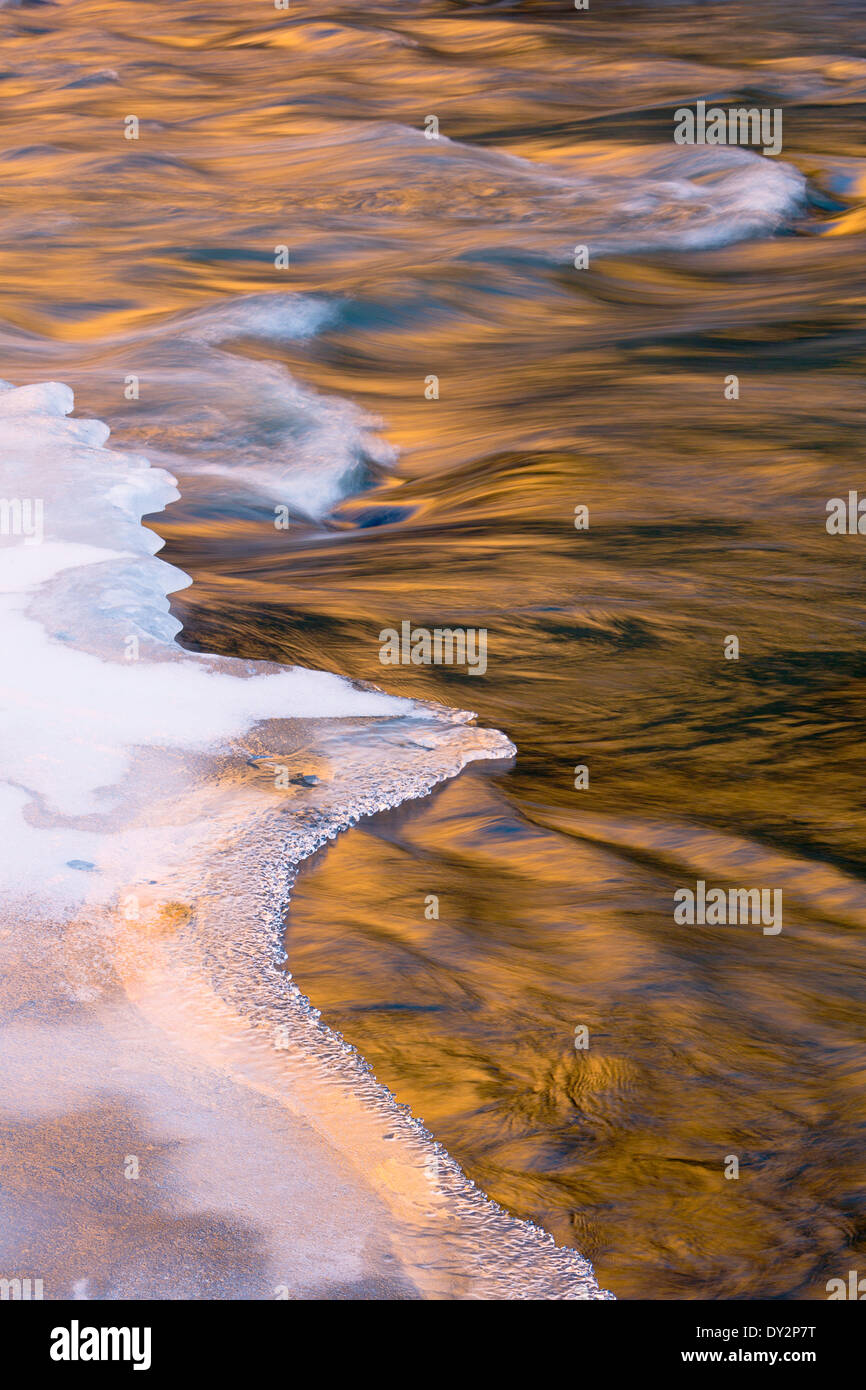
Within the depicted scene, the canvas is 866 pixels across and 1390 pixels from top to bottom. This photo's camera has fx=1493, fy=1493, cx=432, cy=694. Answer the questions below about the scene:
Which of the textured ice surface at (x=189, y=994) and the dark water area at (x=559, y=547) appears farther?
the dark water area at (x=559, y=547)

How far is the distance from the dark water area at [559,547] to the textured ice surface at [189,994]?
113mm

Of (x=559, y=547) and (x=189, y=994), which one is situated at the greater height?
(x=559, y=547)

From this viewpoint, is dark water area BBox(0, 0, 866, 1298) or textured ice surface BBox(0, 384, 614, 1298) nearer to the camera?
textured ice surface BBox(0, 384, 614, 1298)

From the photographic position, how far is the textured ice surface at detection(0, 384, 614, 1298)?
208 cm

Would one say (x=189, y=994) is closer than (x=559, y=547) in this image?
Yes

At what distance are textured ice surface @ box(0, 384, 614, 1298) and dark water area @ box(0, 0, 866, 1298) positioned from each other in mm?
113

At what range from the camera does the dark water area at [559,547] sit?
2.51m

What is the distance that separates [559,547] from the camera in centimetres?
557

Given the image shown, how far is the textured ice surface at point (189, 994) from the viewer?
2078 mm

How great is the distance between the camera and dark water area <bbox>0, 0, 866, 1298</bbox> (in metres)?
2.51

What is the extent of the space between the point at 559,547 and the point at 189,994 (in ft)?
10.7
